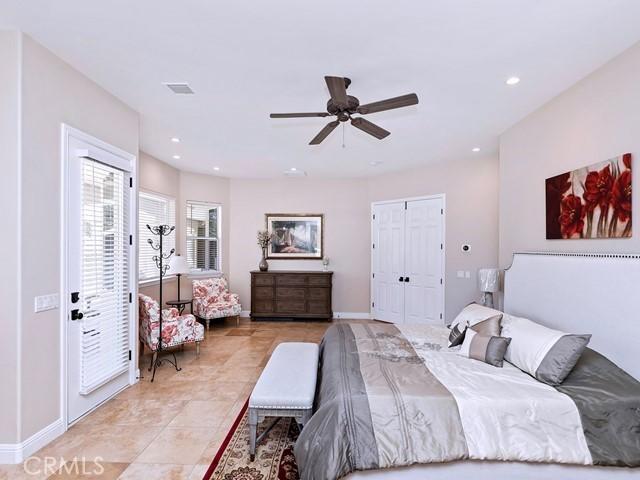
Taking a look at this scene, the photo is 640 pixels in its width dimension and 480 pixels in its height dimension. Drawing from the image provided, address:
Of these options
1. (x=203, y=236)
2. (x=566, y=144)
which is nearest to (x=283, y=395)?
(x=566, y=144)

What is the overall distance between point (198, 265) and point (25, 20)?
475 cm

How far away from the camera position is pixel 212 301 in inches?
237

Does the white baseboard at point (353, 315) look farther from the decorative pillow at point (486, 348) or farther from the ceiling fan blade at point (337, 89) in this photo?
the ceiling fan blade at point (337, 89)

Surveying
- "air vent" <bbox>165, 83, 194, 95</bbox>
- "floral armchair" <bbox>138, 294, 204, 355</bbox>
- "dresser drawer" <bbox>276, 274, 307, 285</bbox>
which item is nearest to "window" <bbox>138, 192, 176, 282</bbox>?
"floral armchair" <bbox>138, 294, 204, 355</bbox>

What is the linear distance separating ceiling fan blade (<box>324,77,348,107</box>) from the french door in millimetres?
2109

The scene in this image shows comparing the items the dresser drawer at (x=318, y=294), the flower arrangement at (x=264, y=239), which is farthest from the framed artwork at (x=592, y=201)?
the flower arrangement at (x=264, y=239)

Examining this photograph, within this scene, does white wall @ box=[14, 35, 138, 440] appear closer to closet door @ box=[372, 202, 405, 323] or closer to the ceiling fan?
the ceiling fan

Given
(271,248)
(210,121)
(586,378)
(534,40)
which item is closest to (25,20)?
(210,121)

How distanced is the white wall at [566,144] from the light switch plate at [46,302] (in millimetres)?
4294

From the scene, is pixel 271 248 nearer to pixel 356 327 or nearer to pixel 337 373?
pixel 356 327

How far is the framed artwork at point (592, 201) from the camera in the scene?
7.82ft

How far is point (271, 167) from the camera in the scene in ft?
19.2

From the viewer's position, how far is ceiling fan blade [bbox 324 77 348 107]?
2.19m

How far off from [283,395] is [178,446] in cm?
94
